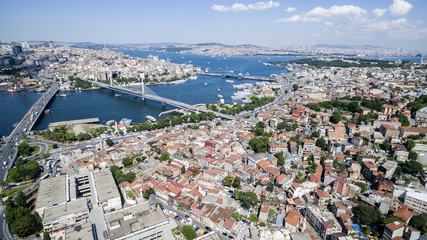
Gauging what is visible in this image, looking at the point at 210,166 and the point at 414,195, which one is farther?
the point at 210,166

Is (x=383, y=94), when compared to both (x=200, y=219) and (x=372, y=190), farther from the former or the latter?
(x=200, y=219)

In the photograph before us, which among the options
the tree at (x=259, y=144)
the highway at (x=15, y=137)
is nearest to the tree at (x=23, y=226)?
the highway at (x=15, y=137)

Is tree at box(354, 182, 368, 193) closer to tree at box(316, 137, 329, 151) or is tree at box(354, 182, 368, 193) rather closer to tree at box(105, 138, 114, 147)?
tree at box(316, 137, 329, 151)

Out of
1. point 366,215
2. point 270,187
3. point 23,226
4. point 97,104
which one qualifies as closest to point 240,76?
point 97,104

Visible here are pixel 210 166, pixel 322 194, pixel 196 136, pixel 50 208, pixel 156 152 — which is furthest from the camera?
pixel 196 136

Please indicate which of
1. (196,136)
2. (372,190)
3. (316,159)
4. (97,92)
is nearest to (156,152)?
(196,136)

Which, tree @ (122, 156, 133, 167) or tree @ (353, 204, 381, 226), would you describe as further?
tree @ (122, 156, 133, 167)

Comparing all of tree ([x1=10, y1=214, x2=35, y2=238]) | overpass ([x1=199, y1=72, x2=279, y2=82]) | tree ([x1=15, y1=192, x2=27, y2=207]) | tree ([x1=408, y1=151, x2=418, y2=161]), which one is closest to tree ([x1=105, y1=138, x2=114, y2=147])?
tree ([x1=15, y1=192, x2=27, y2=207])

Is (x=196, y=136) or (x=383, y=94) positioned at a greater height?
(x=383, y=94)
